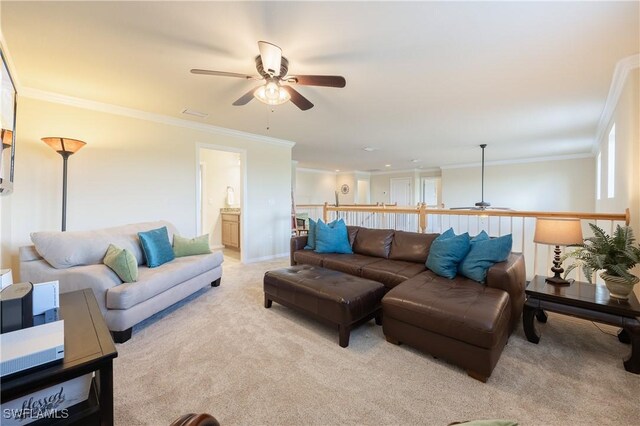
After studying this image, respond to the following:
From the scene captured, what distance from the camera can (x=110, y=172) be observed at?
11.9ft

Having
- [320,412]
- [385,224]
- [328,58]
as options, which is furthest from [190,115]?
[320,412]

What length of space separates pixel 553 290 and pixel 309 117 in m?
3.52

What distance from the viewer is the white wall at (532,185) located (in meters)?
6.63

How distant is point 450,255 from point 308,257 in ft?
5.89

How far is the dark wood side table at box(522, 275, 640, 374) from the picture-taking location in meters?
1.79

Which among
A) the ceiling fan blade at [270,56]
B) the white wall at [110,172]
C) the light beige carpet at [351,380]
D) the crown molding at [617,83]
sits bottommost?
the light beige carpet at [351,380]

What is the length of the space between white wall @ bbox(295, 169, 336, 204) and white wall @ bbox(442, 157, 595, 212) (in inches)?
175

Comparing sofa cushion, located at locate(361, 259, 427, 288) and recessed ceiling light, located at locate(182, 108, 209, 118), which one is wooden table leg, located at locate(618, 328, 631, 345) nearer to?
sofa cushion, located at locate(361, 259, 427, 288)

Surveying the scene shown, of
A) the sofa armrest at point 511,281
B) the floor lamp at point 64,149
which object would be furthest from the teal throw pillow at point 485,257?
the floor lamp at point 64,149

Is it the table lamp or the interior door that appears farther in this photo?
the interior door

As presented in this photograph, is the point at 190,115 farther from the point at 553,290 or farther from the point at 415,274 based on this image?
the point at 553,290

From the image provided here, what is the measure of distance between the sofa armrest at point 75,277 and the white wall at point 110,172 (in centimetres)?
102

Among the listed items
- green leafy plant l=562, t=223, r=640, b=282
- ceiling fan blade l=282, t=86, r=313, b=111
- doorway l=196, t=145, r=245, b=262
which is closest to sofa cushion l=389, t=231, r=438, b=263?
green leafy plant l=562, t=223, r=640, b=282

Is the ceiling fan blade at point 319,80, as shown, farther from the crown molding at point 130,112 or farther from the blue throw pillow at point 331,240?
the crown molding at point 130,112
